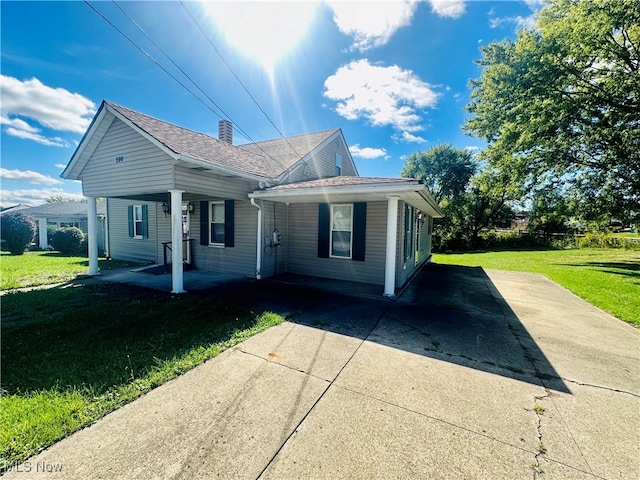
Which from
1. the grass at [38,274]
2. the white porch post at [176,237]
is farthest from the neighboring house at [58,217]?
the white porch post at [176,237]

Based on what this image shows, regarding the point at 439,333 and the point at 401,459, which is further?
the point at 439,333

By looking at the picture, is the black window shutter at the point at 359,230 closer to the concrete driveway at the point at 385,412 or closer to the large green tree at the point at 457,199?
the concrete driveway at the point at 385,412

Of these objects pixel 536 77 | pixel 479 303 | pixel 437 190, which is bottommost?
pixel 479 303

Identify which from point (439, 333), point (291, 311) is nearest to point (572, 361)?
point (439, 333)

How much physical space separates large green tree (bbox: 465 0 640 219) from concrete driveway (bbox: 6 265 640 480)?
9.46 meters

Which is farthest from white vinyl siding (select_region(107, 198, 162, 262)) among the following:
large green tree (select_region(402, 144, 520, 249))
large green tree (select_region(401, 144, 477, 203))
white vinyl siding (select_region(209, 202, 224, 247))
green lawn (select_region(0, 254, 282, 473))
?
large green tree (select_region(401, 144, 477, 203))

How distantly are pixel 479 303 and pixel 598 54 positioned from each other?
35.7 feet

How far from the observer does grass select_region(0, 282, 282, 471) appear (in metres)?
2.25

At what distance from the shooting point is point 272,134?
11.0m

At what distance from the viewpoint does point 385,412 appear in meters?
2.47

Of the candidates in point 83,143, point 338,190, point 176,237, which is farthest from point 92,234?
point 338,190

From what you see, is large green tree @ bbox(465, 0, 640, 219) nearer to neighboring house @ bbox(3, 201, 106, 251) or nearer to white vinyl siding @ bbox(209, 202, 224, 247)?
white vinyl siding @ bbox(209, 202, 224, 247)

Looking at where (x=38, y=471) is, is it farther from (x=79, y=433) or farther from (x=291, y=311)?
(x=291, y=311)

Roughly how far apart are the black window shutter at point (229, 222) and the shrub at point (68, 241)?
12.4 m
